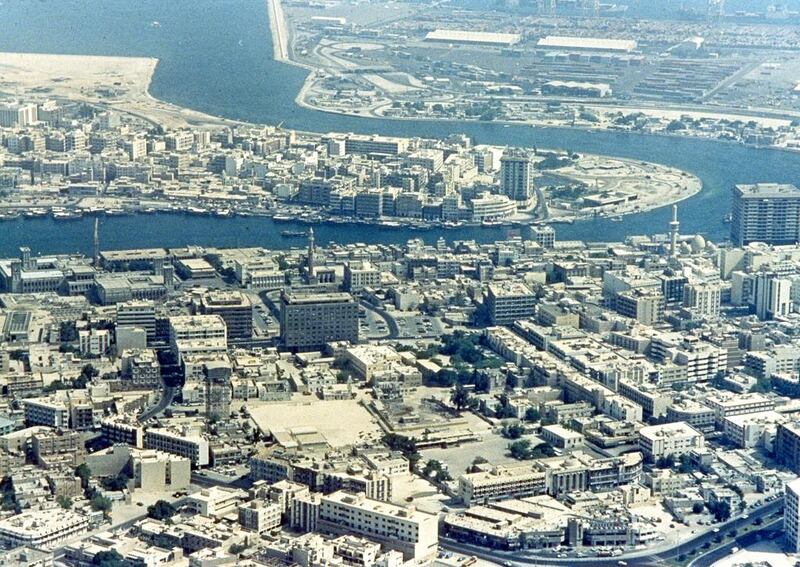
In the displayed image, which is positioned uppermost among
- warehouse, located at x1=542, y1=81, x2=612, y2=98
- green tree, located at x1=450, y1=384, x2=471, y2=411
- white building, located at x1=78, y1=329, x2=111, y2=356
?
warehouse, located at x1=542, y1=81, x2=612, y2=98

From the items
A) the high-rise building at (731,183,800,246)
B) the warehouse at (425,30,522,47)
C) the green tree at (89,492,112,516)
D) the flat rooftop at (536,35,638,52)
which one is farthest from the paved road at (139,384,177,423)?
the warehouse at (425,30,522,47)

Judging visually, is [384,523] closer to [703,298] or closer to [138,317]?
[138,317]

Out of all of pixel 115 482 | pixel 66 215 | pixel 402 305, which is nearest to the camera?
pixel 115 482

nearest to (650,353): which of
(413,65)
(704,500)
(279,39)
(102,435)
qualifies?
(704,500)

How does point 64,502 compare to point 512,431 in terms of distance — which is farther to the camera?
point 512,431

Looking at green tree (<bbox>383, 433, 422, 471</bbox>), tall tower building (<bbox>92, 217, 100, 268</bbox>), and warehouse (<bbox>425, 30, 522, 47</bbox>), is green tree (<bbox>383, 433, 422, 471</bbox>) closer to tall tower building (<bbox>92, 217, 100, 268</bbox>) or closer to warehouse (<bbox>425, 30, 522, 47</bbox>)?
tall tower building (<bbox>92, 217, 100, 268</bbox>)

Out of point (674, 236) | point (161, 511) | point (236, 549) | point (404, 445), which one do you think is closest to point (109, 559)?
point (236, 549)

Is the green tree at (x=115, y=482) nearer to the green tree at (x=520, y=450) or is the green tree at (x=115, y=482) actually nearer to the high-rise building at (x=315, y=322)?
the green tree at (x=520, y=450)
